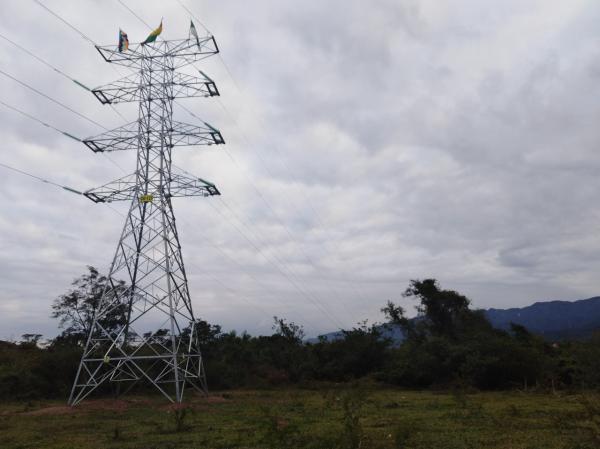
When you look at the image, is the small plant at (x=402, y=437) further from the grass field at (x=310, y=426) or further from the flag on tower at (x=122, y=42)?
the flag on tower at (x=122, y=42)

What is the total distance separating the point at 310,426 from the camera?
56.5 ft

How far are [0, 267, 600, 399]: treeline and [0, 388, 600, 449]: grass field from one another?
976cm

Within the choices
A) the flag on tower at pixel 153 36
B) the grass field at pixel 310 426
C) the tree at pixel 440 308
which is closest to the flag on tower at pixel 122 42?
the flag on tower at pixel 153 36

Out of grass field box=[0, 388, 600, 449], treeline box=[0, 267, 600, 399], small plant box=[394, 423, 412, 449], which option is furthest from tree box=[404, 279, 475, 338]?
small plant box=[394, 423, 412, 449]

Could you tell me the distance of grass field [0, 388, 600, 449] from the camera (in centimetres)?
1348

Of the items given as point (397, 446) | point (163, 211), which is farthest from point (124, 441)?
point (163, 211)

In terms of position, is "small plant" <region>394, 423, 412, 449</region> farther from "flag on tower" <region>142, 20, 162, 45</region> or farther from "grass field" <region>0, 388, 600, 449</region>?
"flag on tower" <region>142, 20, 162, 45</region>

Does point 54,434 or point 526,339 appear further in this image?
point 526,339

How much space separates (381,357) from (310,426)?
31.4 m

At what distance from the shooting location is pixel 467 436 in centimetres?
1467

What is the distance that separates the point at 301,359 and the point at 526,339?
68.6ft

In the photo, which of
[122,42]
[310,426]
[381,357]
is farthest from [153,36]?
[381,357]

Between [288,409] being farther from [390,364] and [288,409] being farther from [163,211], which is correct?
[390,364]

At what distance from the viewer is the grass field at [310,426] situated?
1348cm
